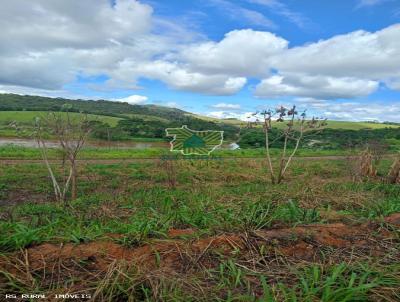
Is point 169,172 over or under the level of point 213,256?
under

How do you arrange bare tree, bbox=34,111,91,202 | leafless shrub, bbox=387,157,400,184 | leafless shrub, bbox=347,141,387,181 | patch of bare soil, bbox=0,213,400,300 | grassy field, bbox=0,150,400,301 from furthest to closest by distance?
leafless shrub, bbox=347,141,387,181, leafless shrub, bbox=387,157,400,184, bare tree, bbox=34,111,91,202, patch of bare soil, bbox=0,213,400,300, grassy field, bbox=0,150,400,301

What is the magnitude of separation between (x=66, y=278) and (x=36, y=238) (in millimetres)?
648

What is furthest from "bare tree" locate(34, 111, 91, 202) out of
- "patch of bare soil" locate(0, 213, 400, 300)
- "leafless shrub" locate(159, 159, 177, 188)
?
"patch of bare soil" locate(0, 213, 400, 300)

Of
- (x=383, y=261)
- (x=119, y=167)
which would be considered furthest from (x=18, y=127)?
(x=383, y=261)

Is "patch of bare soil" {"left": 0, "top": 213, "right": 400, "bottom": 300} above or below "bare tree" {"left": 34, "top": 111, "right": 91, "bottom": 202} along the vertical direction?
below

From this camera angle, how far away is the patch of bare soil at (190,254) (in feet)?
8.44

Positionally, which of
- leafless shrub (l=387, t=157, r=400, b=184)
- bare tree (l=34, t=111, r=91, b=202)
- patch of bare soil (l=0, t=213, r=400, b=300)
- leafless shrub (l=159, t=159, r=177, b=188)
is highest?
bare tree (l=34, t=111, r=91, b=202)

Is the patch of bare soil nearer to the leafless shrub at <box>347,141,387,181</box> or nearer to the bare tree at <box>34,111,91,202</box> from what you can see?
the bare tree at <box>34,111,91,202</box>

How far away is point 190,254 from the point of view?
2891 millimetres

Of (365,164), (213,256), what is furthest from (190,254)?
(365,164)

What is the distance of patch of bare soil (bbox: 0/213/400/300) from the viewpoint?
8.44 ft

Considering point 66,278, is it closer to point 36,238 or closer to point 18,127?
point 36,238

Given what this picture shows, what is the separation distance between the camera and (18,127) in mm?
8984

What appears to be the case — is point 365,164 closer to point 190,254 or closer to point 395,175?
point 395,175
